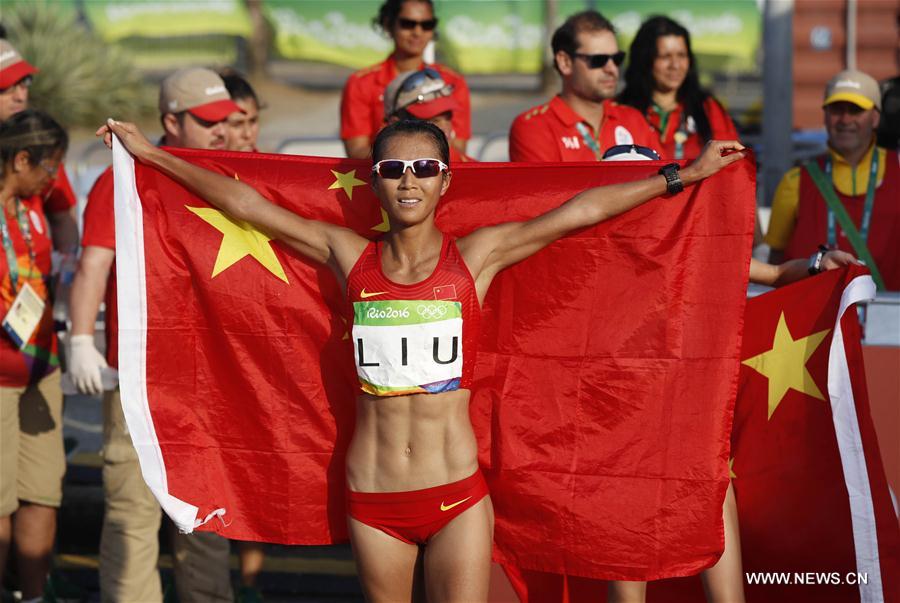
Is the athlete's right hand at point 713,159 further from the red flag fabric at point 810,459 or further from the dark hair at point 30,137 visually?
the dark hair at point 30,137

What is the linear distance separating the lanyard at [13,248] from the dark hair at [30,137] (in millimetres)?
241

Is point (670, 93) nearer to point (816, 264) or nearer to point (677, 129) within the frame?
point (677, 129)

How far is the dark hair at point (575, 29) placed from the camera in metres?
6.21

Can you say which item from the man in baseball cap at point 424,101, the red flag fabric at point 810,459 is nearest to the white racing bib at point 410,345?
the man in baseball cap at point 424,101

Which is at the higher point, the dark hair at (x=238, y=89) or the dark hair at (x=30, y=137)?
the dark hair at (x=238, y=89)

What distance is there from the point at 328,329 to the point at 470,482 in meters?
0.91

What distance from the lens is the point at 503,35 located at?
591 inches

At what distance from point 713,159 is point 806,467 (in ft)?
4.75

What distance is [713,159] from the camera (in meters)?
4.83

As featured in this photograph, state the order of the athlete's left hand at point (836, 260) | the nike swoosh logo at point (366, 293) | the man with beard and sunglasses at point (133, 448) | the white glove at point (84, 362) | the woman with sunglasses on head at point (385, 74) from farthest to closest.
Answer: the woman with sunglasses on head at point (385, 74)
the man with beard and sunglasses at point (133, 448)
the white glove at point (84, 362)
the athlete's left hand at point (836, 260)
the nike swoosh logo at point (366, 293)

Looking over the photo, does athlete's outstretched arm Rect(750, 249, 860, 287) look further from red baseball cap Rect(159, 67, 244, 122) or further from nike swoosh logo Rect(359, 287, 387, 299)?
red baseball cap Rect(159, 67, 244, 122)

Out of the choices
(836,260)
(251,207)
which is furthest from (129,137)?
(836,260)

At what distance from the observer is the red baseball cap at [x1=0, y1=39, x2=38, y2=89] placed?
6.53 m

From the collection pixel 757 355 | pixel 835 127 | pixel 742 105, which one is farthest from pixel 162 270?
pixel 742 105
